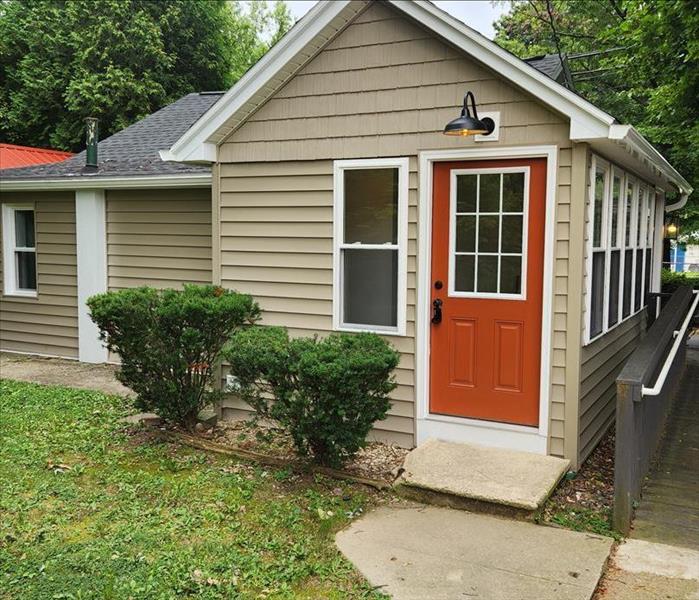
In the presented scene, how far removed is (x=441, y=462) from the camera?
15.9 feet

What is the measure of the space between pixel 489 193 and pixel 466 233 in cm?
37

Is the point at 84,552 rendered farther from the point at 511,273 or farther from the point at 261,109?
the point at 261,109

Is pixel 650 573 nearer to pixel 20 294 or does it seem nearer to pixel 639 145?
pixel 639 145

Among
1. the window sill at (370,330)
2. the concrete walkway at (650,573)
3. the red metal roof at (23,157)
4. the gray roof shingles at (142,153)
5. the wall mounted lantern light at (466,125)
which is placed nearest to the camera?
the concrete walkway at (650,573)

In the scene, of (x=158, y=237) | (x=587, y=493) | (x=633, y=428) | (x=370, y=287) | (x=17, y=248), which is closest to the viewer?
(x=633, y=428)

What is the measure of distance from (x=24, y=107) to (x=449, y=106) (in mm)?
20971

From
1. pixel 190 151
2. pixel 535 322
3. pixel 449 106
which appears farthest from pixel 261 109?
pixel 535 322

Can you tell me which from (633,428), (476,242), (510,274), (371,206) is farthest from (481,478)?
(371,206)

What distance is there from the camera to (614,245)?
621 centimetres

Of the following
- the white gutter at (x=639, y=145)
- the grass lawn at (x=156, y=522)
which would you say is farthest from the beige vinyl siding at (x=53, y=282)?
the white gutter at (x=639, y=145)

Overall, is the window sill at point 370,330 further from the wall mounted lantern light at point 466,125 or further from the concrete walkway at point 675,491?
the concrete walkway at point 675,491

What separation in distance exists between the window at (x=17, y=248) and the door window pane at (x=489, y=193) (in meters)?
7.51

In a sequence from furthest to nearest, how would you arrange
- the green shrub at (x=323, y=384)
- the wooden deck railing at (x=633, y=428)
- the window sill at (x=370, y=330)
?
1. the window sill at (x=370, y=330)
2. the green shrub at (x=323, y=384)
3. the wooden deck railing at (x=633, y=428)

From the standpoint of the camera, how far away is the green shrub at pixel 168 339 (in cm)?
545
